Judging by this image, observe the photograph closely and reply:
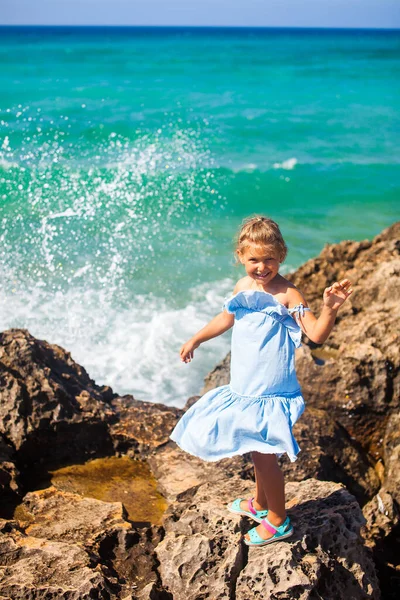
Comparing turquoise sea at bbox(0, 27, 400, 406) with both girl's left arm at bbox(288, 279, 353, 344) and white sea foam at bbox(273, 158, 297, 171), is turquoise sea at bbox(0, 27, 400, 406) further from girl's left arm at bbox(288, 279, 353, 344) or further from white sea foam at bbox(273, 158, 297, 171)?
girl's left arm at bbox(288, 279, 353, 344)

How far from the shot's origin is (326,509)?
10.4 ft

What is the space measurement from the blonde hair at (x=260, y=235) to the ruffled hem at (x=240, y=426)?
0.68 m

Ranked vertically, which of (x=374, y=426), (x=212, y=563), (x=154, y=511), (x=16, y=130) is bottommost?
(x=212, y=563)

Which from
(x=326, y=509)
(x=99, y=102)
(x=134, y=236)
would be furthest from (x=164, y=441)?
(x=99, y=102)

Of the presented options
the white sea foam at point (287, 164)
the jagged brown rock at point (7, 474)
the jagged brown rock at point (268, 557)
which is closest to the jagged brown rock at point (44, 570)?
the jagged brown rock at point (268, 557)

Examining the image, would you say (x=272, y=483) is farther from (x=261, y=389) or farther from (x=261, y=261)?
(x=261, y=261)

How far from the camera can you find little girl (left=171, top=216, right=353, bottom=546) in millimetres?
2963

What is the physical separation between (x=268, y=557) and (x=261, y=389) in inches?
28.2

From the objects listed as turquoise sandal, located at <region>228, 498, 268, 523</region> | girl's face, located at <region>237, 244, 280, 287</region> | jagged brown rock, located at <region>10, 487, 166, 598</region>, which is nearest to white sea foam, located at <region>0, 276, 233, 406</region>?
jagged brown rock, located at <region>10, 487, 166, 598</region>

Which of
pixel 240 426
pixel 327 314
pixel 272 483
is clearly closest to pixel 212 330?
pixel 240 426

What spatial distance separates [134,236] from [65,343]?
4.16 metres

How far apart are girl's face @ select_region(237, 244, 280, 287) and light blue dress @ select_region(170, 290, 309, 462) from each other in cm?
10

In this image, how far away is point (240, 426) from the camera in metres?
2.99

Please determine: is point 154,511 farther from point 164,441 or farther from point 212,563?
point 212,563
